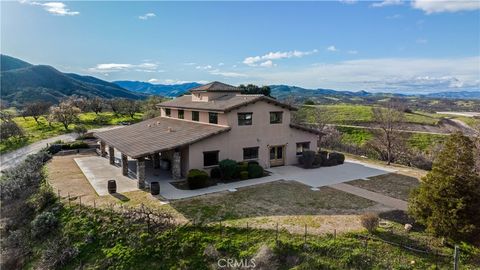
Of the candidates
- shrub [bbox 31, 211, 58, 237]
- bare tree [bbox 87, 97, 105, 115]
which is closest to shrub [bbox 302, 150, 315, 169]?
shrub [bbox 31, 211, 58, 237]

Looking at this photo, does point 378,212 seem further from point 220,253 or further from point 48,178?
point 48,178

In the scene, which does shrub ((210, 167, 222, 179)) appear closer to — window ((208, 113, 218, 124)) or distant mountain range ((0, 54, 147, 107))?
window ((208, 113, 218, 124))

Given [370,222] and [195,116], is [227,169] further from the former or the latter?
[370,222]

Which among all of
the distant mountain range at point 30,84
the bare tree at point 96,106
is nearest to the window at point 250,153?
the bare tree at point 96,106

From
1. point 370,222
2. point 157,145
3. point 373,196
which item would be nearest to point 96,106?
point 157,145

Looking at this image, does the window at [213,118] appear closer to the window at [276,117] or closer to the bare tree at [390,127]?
the window at [276,117]

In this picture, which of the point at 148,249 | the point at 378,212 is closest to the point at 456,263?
the point at 378,212

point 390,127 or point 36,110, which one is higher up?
point 36,110
